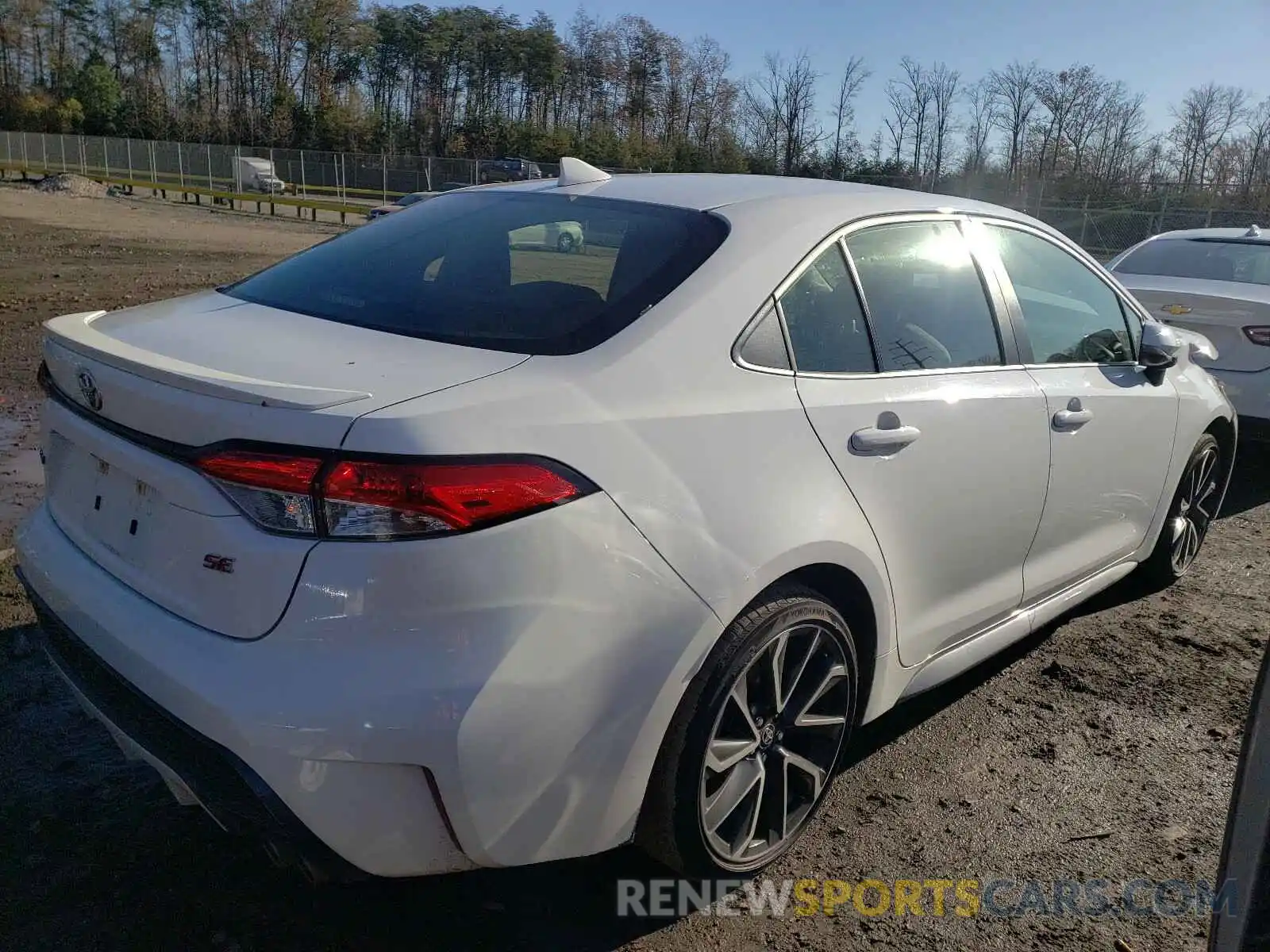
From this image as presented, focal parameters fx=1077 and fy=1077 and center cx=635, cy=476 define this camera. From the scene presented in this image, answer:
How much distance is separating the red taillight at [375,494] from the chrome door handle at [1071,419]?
212 cm

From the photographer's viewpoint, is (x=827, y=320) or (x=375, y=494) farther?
(x=827, y=320)

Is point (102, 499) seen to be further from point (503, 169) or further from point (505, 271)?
point (503, 169)

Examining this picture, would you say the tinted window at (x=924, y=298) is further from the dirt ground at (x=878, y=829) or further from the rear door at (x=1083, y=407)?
the dirt ground at (x=878, y=829)

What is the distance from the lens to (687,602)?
7.48 ft

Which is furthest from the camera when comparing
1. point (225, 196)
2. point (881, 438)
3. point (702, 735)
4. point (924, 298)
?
point (225, 196)

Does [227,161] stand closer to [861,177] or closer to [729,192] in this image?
[861,177]

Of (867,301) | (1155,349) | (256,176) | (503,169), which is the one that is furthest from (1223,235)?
(256,176)

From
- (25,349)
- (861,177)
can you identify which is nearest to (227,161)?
(861,177)

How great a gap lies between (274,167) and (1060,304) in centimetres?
5103

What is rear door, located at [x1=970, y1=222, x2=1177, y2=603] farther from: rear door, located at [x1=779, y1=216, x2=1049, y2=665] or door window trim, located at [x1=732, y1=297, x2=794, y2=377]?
door window trim, located at [x1=732, y1=297, x2=794, y2=377]

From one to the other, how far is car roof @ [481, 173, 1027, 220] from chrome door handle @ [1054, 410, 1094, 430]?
75 cm

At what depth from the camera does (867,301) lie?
9.96 ft

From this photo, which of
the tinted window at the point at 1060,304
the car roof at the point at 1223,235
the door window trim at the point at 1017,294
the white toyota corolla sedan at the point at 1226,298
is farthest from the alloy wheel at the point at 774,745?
the car roof at the point at 1223,235

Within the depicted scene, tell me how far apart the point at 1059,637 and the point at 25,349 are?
8.10 m
